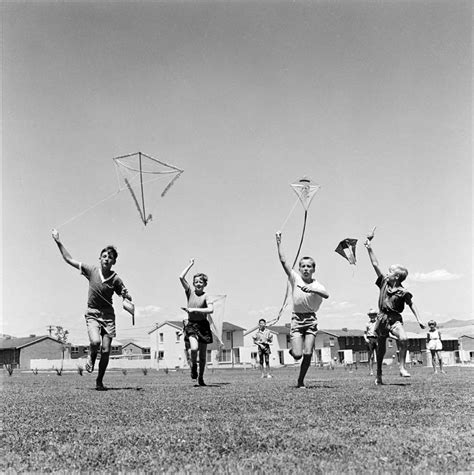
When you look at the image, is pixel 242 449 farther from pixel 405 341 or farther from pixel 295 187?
pixel 295 187

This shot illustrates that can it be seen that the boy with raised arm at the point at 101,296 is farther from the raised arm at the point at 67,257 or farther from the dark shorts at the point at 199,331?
the dark shorts at the point at 199,331

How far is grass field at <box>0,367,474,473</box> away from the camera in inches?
132

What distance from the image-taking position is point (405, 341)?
392 inches

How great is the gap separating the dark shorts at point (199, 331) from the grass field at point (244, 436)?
12.0ft

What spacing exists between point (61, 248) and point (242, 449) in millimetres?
6417

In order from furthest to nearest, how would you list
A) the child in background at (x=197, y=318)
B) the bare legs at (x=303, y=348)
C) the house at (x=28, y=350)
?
the house at (x=28, y=350) < the child in background at (x=197, y=318) < the bare legs at (x=303, y=348)

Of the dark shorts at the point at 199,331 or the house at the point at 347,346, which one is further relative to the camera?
the house at the point at 347,346

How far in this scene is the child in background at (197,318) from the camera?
1020 centimetres

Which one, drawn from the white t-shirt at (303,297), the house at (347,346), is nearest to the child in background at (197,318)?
the white t-shirt at (303,297)

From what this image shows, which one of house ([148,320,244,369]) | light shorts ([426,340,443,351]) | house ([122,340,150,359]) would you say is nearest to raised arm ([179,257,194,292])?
light shorts ([426,340,443,351])

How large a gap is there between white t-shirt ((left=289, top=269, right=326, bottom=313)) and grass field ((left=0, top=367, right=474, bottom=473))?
103 inches

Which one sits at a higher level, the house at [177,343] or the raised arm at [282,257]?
the raised arm at [282,257]

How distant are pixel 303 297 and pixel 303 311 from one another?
10.9 inches

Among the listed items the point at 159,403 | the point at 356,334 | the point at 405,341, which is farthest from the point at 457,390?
the point at 356,334
